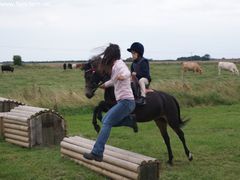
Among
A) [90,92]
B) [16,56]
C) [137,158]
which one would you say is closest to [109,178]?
[137,158]

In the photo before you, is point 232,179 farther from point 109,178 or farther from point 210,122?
point 210,122

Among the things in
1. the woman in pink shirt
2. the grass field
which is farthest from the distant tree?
the woman in pink shirt

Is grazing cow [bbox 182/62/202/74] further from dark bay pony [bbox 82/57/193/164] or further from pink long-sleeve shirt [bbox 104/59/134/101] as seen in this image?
pink long-sleeve shirt [bbox 104/59/134/101]

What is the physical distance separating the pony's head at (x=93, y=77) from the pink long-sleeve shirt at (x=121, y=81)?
0.49 metres

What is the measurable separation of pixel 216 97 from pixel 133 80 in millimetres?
Answer: 13951

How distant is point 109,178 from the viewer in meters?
7.94

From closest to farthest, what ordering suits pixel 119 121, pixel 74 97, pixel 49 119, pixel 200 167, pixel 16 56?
pixel 119 121 < pixel 200 167 < pixel 49 119 < pixel 74 97 < pixel 16 56

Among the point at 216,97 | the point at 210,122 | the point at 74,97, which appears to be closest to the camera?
the point at 210,122

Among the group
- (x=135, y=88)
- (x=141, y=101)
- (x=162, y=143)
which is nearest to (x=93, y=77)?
(x=135, y=88)

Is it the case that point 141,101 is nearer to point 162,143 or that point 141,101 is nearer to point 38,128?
point 162,143

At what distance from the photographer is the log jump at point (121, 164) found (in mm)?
7113

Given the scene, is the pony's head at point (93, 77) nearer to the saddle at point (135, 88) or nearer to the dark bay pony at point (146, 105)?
the dark bay pony at point (146, 105)

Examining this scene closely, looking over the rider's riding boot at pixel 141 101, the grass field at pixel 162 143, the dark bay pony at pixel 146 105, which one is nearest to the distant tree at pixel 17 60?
the grass field at pixel 162 143

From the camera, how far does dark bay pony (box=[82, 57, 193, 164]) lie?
7543 millimetres
